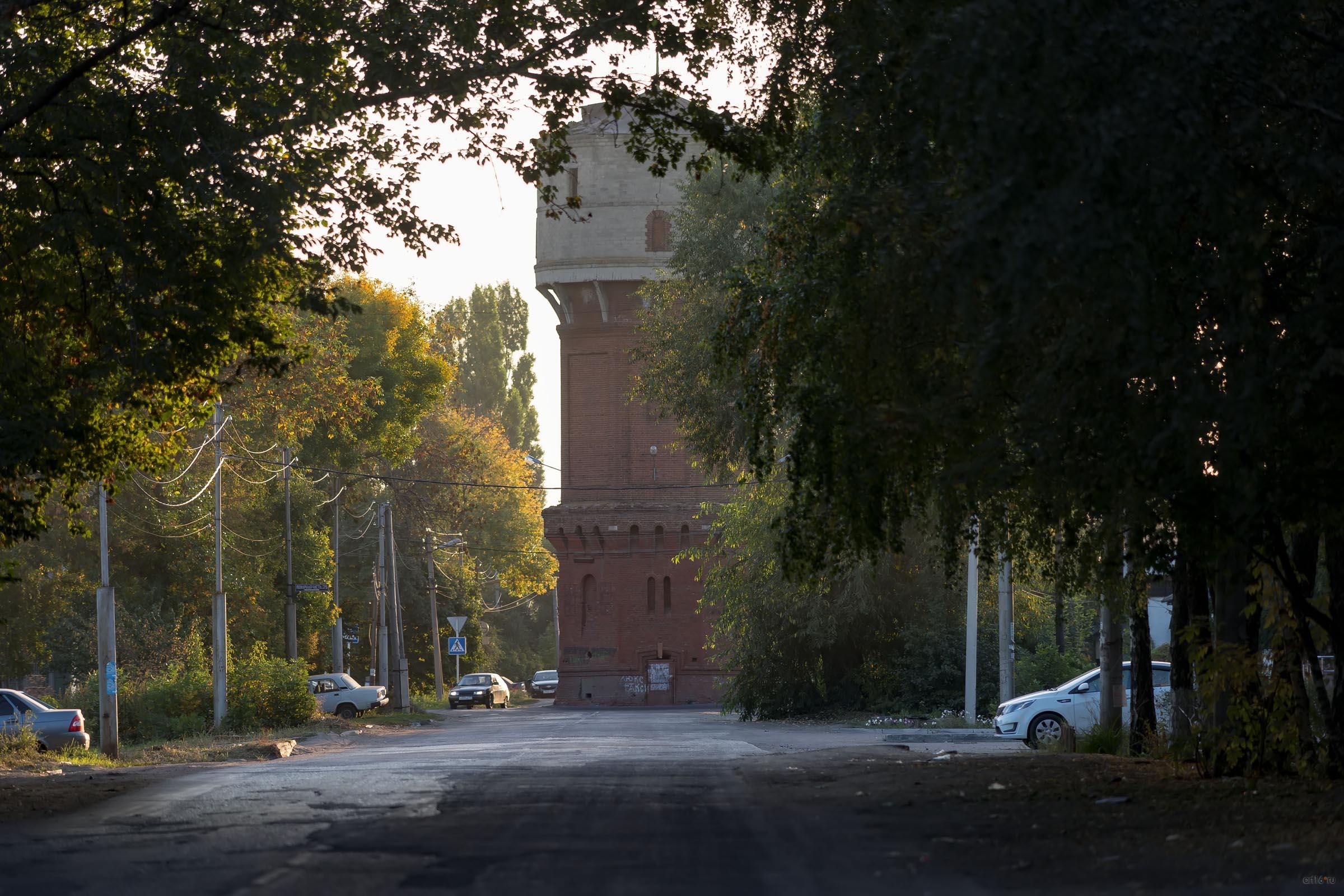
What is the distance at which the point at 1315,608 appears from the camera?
13.9 metres

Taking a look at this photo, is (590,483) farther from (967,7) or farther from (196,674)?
(967,7)

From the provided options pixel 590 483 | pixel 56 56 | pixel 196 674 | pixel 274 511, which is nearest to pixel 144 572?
pixel 274 511

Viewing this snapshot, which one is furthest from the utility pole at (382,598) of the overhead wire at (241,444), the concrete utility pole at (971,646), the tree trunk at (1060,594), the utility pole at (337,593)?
the concrete utility pole at (971,646)

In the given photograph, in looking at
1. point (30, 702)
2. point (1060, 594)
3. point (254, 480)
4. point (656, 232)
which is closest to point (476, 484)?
point (656, 232)

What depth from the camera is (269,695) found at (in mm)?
39781

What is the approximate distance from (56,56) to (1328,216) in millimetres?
11089

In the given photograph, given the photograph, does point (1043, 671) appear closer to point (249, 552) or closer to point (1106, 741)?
point (1106, 741)

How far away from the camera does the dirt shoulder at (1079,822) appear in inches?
362

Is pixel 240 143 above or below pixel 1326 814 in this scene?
above

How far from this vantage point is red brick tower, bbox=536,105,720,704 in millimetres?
64000

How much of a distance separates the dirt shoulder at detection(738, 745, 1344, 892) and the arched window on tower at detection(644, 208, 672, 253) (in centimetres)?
4781

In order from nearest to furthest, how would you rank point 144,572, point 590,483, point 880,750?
point 880,750 → point 144,572 → point 590,483

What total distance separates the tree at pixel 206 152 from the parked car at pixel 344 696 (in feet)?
114

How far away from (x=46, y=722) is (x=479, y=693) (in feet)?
118
